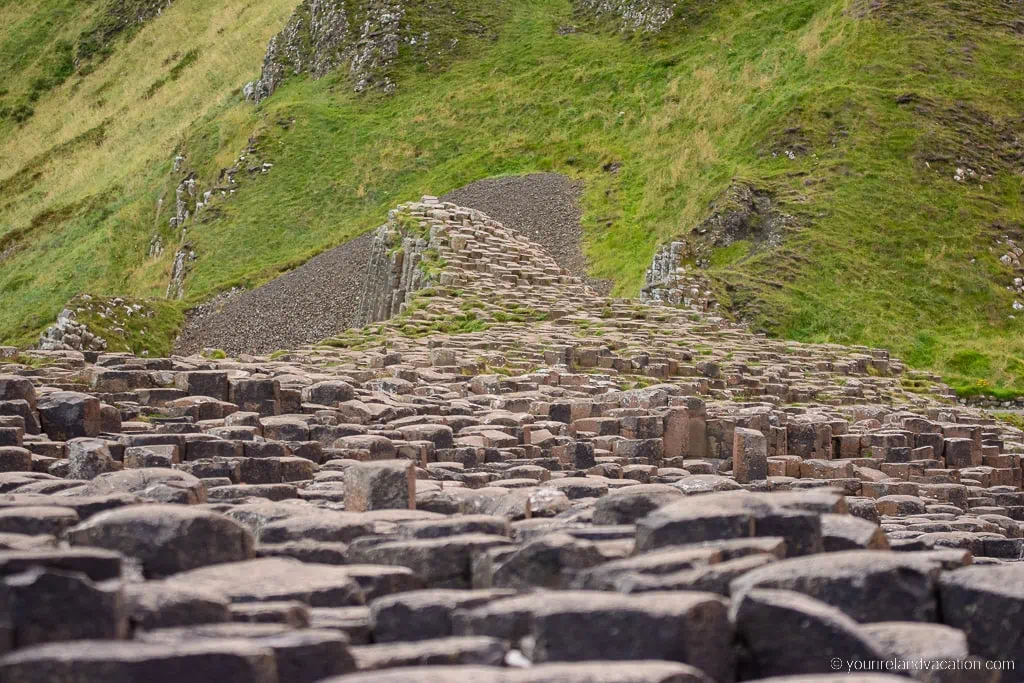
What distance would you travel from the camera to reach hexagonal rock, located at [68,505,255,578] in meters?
7.68

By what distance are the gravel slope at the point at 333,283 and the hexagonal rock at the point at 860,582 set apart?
122 feet

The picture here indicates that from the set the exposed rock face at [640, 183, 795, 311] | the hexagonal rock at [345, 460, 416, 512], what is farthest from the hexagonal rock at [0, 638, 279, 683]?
the exposed rock face at [640, 183, 795, 311]

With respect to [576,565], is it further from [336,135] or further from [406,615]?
[336,135]

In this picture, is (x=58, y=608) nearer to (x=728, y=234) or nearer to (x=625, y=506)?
(x=625, y=506)

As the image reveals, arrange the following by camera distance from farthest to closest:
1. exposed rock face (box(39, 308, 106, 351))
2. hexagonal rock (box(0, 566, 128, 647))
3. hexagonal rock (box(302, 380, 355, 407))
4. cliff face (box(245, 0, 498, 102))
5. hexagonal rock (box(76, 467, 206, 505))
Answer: cliff face (box(245, 0, 498, 102)) < exposed rock face (box(39, 308, 106, 351)) < hexagonal rock (box(302, 380, 355, 407)) < hexagonal rock (box(76, 467, 206, 505)) < hexagonal rock (box(0, 566, 128, 647))

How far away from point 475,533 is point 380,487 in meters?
2.42

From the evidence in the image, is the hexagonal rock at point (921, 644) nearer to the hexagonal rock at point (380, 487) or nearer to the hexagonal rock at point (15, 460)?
the hexagonal rock at point (380, 487)

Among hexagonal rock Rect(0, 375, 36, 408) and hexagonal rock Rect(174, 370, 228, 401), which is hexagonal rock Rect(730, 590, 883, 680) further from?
hexagonal rock Rect(174, 370, 228, 401)

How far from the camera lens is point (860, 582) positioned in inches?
285

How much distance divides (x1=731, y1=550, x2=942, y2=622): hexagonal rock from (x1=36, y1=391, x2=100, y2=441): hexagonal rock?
10.7 meters

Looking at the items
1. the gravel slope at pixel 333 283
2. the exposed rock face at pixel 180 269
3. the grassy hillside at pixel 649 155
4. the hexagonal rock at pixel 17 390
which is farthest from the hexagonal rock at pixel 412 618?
the exposed rock face at pixel 180 269

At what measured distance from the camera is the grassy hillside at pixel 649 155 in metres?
45.4

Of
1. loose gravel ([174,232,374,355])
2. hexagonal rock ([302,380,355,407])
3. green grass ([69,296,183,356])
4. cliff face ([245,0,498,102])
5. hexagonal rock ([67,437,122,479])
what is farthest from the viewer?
cliff face ([245,0,498,102])

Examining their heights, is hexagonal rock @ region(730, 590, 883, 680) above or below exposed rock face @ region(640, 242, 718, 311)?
below
